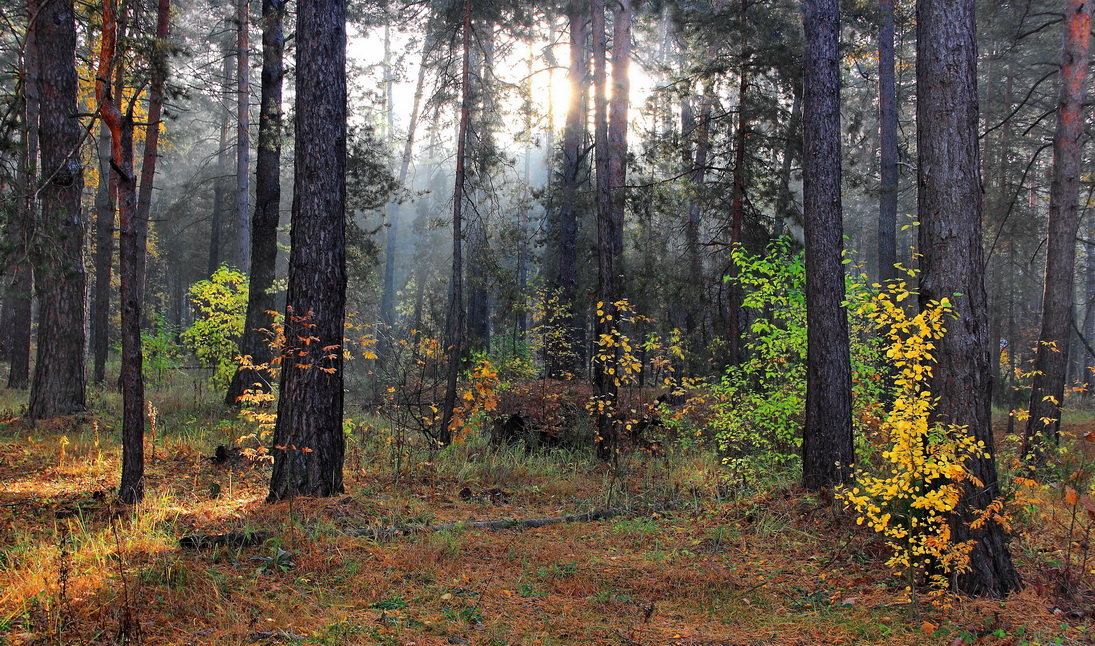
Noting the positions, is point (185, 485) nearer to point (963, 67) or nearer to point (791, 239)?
point (963, 67)

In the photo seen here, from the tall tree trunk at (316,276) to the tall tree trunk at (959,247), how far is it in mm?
4968

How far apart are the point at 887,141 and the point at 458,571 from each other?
14.3m

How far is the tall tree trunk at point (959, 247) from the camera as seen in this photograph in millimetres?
4332

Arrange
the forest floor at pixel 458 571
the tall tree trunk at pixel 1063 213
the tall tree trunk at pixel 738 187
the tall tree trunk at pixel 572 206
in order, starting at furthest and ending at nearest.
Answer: the tall tree trunk at pixel 572 206
the tall tree trunk at pixel 738 187
the tall tree trunk at pixel 1063 213
the forest floor at pixel 458 571

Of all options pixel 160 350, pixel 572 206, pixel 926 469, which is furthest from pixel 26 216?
pixel 572 206

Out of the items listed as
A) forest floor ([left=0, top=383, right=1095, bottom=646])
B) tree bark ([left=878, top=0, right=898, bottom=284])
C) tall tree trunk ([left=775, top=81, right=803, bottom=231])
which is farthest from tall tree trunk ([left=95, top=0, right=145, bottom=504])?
tree bark ([left=878, top=0, right=898, bottom=284])

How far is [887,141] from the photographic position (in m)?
14.7

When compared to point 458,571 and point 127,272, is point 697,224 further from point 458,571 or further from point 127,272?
point 127,272

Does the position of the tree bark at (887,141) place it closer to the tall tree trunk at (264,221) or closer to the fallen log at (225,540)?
the tall tree trunk at (264,221)

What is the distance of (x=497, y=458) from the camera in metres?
9.02

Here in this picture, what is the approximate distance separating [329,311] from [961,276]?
5305 mm

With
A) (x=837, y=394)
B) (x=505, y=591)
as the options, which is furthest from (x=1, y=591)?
(x=837, y=394)

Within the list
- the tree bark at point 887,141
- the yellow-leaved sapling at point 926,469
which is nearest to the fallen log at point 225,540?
the yellow-leaved sapling at point 926,469

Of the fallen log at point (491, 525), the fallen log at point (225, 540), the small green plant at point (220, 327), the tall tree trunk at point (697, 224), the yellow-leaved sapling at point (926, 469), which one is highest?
the tall tree trunk at point (697, 224)
